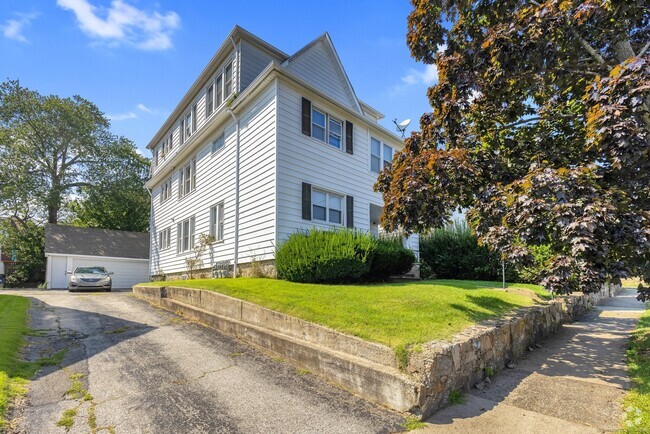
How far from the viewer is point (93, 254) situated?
2525 cm

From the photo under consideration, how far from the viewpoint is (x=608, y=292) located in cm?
1469

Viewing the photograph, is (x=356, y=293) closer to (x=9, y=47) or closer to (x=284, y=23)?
(x=284, y=23)

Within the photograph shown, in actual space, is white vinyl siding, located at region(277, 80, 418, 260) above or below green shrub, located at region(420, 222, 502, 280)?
above

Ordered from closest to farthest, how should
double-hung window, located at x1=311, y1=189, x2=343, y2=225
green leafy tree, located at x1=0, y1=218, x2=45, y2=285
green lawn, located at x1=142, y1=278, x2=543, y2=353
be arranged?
1. green lawn, located at x1=142, y1=278, x2=543, y2=353
2. double-hung window, located at x1=311, y1=189, x2=343, y2=225
3. green leafy tree, located at x1=0, y1=218, x2=45, y2=285

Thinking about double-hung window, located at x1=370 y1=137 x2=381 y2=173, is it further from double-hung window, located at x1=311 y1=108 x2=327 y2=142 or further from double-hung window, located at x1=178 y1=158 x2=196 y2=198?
double-hung window, located at x1=178 y1=158 x2=196 y2=198

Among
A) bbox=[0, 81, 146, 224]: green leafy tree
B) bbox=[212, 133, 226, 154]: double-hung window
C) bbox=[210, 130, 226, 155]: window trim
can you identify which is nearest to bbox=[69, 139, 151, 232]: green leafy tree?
bbox=[0, 81, 146, 224]: green leafy tree

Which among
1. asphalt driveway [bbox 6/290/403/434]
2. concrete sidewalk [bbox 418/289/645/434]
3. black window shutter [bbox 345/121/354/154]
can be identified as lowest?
concrete sidewalk [bbox 418/289/645/434]

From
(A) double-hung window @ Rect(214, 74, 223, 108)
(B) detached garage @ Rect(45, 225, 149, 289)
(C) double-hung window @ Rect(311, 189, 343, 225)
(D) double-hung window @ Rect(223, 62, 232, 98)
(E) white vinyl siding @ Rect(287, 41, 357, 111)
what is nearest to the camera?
(C) double-hung window @ Rect(311, 189, 343, 225)

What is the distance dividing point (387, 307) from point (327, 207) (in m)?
6.91

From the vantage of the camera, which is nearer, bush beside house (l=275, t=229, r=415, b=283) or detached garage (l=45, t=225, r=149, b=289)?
bush beside house (l=275, t=229, r=415, b=283)

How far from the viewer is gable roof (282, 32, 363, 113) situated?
13180mm

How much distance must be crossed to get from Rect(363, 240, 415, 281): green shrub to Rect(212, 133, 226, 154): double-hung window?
297 inches

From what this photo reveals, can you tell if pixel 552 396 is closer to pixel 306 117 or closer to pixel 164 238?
pixel 306 117

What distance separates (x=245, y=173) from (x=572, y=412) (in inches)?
417
